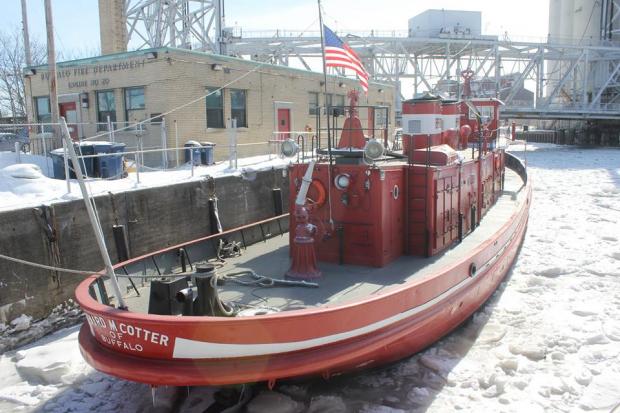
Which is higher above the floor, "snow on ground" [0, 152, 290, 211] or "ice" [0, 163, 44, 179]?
"ice" [0, 163, 44, 179]

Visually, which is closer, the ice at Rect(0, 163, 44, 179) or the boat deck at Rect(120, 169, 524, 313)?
the boat deck at Rect(120, 169, 524, 313)

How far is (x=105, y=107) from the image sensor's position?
18.7 m

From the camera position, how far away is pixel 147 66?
55.9ft

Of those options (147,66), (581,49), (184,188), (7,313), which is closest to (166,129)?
(147,66)

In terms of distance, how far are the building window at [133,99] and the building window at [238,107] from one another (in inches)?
128

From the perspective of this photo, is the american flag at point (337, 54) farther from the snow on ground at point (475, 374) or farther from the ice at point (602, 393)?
the ice at point (602, 393)

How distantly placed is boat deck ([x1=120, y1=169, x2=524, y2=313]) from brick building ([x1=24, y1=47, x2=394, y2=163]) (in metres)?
9.02

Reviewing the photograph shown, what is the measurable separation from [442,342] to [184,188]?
6.14 metres

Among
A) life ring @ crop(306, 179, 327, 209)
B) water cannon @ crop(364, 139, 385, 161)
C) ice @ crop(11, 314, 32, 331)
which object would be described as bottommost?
ice @ crop(11, 314, 32, 331)

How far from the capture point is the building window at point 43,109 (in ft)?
66.9

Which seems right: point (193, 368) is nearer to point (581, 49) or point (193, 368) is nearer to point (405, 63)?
point (405, 63)

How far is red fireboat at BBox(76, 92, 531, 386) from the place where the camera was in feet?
16.0

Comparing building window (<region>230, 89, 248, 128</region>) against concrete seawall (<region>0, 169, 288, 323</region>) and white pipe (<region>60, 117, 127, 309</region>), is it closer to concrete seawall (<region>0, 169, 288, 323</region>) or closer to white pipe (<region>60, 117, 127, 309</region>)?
concrete seawall (<region>0, 169, 288, 323</region>)

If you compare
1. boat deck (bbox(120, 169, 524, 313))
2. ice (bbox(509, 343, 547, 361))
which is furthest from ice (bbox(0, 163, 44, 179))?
ice (bbox(509, 343, 547, 361))
